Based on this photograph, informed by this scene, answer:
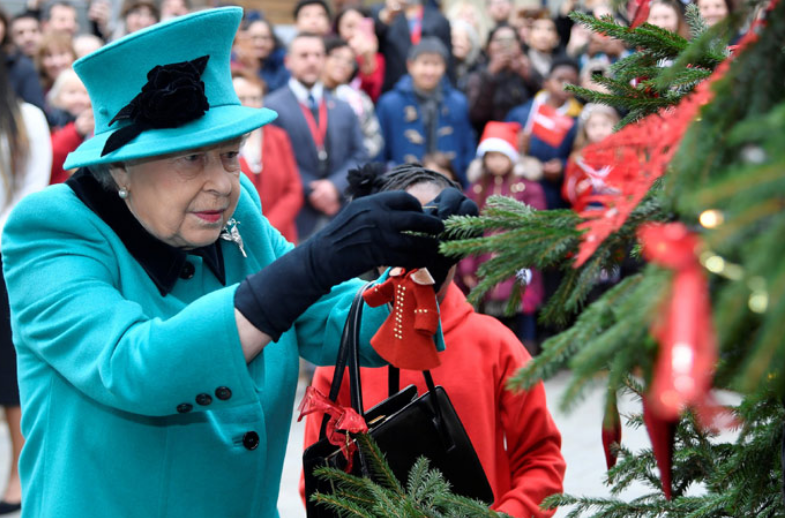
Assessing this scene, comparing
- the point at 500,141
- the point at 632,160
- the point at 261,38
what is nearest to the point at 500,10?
the point at 261,38

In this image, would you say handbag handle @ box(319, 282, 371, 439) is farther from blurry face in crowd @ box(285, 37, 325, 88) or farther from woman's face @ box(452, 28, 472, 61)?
woman's face @ box(452, 28, 472, 61)

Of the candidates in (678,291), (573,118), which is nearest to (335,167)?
(573,118)

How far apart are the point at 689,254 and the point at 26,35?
24.5 feet

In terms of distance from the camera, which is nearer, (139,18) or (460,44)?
(139,18)

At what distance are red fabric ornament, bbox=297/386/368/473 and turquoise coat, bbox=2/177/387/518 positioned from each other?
124mm

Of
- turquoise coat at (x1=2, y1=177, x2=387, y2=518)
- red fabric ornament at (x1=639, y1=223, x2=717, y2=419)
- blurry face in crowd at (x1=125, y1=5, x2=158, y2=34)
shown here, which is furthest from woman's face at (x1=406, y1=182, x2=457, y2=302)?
blurry face in crowd at (x1=125, y1=5, x2=158, y2=34)

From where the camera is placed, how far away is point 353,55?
7.62 meters

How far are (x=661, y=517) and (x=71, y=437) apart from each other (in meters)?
1.05

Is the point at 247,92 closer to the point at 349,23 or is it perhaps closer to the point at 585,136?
the point at 585,136

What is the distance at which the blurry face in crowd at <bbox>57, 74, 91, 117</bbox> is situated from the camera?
518cm

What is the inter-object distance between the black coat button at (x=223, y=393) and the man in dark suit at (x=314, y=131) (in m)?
4.36

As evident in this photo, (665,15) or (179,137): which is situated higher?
(179,137)

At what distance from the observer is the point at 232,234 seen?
200cm

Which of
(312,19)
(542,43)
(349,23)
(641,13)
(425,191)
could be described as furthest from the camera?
(542,43)
